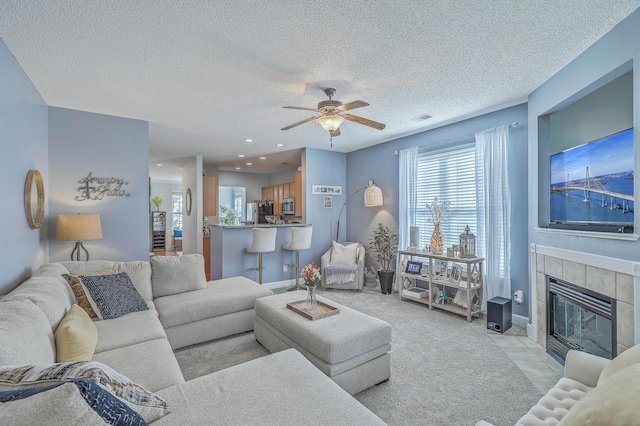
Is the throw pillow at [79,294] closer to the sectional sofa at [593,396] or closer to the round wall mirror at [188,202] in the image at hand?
the sectional sofa at [593,396]

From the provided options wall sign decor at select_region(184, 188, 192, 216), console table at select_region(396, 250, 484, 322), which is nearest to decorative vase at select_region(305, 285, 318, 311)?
console table at select_region(396, 250, 484, 322)

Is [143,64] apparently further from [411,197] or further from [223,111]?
[411,197]

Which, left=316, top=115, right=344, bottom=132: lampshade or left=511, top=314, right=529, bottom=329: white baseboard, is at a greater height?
left=316, top=115, right=344, bottom=132: lampshade

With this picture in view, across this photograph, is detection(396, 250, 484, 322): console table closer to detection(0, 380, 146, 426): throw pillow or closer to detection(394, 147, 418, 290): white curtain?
detection(394, 147, 418, 290): white curtain

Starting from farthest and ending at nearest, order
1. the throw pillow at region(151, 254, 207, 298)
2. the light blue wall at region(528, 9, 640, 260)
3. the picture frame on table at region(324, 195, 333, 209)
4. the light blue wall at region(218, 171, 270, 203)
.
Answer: the light blue wall at region(218, 171, 270, 203)
the picture frame on table at region(324, 195, 333, 209)
the throw pillow at region(151, 254, 207, 298)
the light blue wall at region(528, 9, 640, 260)

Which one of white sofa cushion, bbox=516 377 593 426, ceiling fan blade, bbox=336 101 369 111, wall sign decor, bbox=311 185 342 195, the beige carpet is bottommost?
the beige carpet

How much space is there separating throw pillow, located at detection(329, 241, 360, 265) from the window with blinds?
1179mm

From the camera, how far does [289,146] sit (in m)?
5.61

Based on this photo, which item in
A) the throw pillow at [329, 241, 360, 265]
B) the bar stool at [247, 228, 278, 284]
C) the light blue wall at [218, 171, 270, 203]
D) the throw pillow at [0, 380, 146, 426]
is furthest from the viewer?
the light blue wall at [218, 171, 270, 203]

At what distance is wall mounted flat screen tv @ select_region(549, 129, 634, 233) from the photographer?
202 centimetres

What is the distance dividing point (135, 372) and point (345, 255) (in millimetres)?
3934

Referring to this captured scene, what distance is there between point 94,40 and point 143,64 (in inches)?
14.5

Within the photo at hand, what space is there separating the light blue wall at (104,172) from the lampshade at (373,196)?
3.55 meters

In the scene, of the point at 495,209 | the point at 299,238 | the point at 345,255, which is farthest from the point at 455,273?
the point at 299,238
